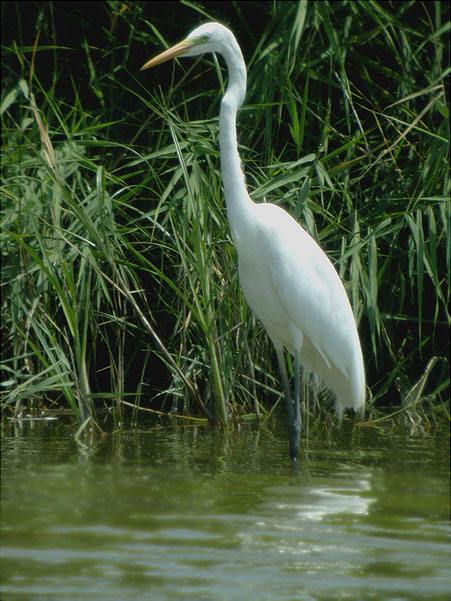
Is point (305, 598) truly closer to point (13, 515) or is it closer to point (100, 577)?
point (100, 577)

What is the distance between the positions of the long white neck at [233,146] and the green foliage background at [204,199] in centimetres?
13

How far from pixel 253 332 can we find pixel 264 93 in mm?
756

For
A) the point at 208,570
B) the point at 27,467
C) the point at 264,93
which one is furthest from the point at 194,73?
the point at 208,570

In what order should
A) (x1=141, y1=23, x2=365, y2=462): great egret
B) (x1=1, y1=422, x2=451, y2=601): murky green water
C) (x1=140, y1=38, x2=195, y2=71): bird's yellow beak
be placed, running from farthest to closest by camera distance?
(x1=141, y1=23, x2=365, y2=462): great egret
(x1=140, y1=38, x2=195, y2=71): bird's yellow beak
(x1=1, y1=422, x2=451, y2=601): murky green water

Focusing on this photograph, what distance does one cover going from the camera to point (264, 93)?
3.91 metres

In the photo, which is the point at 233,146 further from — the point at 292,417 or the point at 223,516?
the point at 223,516

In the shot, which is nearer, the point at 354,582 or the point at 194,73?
the point at 354,582

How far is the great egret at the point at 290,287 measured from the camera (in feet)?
11.6

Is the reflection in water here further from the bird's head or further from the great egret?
the bird's head

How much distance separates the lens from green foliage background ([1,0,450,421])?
3686 mm

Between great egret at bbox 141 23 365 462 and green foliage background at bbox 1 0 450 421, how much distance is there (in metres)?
0.12

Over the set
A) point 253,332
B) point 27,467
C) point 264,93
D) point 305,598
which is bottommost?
point 305,598

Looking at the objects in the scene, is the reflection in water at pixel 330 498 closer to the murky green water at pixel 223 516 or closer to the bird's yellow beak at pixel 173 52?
the murky green water at pixel 223 516

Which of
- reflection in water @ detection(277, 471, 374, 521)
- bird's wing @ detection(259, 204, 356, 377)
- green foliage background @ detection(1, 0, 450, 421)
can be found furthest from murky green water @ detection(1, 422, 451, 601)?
bird's wing @ detection(259, 204, 356, 377)
